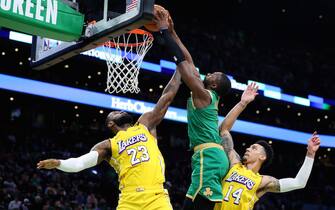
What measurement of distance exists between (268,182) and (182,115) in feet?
49.4

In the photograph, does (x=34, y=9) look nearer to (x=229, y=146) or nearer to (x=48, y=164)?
(x=48, y=164)

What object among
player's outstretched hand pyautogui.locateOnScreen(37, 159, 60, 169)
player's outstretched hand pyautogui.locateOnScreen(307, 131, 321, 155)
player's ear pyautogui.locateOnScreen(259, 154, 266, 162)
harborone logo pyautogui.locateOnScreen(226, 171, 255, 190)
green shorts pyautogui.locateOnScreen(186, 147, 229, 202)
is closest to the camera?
player's outstretched hand pyautogui.locateOnScreen(37, 159, 60, 169)

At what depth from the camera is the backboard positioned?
5.23 m

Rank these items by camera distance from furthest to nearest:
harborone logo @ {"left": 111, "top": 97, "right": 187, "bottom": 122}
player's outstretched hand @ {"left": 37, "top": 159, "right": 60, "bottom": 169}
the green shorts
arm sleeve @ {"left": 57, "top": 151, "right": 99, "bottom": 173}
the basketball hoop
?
harborone logo @ {"left": 111, "top": 97, "right": 187, "bottom": 122} < the basketball hoop < the green shorts < arm sleeve @ {"left": 57, "top": 151, "right": 99, "bottom": 173} < player's outstretched hand @ {"left": 37, "top": 159, "right": 60, "bottom": 169}

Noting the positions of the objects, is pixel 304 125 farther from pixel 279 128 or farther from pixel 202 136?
pixel 202 136

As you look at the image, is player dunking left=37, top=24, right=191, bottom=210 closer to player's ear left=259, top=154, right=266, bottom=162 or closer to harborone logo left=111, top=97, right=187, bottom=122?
player's ear left=259, top=154, right=266, bottom=162

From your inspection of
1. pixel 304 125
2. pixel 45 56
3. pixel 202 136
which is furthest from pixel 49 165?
pixel 304 125

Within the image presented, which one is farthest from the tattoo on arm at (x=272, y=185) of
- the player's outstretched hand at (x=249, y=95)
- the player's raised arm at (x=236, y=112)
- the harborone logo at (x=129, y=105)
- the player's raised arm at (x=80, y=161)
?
the harborone logo at (x=129, y=105)

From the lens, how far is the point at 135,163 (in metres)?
5.30

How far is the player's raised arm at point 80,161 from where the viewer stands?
4.90 metres

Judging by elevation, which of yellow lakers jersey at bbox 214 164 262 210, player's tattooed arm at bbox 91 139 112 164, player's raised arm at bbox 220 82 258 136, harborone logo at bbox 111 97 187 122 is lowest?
yellow lakers jersey at bbox 214 164 262 210

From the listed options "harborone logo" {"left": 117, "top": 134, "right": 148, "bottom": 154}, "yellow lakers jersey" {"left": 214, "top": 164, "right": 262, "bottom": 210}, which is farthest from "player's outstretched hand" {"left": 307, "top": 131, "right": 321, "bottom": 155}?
"harborone logo" {"left": 117, "top": 134, "right": 148, "bottom": 154}

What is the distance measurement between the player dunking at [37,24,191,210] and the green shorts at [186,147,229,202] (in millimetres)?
297

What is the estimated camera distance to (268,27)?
27078mm
